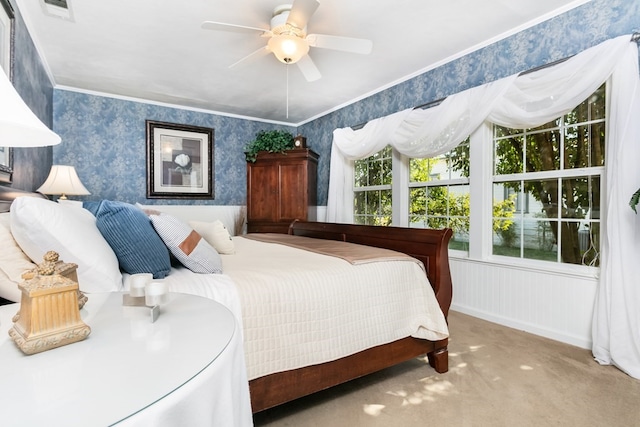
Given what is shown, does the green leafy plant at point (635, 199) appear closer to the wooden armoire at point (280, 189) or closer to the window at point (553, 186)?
the window at point (553, 186)

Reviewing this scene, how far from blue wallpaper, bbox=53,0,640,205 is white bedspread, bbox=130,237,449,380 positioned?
6.92ft

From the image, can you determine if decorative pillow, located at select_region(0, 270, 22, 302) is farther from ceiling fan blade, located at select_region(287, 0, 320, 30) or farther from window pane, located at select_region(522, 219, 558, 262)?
window pane, located at select_region(522, 219, 558, 262)

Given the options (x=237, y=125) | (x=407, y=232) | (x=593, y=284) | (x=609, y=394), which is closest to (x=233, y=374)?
(x=407, y=232)

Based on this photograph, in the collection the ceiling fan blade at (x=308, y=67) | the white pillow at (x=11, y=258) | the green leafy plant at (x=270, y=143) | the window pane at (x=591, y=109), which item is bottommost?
the white pillow at (x=11, y=258)

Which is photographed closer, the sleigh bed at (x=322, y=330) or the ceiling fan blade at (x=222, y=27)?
the sleigh bed at (x=322, y=330)

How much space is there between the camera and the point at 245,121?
17.3 ft

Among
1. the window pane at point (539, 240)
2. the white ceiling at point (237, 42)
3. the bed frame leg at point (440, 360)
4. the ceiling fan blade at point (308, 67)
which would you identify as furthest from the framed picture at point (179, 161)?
the window pane at point (539, 240)

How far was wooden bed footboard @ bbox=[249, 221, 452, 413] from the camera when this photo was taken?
150cm

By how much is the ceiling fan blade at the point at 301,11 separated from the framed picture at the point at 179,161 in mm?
3089

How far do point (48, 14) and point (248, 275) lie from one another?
266 cm

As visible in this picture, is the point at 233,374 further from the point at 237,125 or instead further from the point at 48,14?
the point at 237,125

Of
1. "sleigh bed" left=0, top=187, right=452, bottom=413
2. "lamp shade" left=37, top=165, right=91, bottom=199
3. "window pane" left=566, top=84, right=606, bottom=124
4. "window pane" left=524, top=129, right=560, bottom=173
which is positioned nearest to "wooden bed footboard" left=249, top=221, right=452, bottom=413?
"sleigh bed" left=0, top=187, right=452, bottom=413

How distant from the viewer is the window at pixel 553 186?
2467 millimetres

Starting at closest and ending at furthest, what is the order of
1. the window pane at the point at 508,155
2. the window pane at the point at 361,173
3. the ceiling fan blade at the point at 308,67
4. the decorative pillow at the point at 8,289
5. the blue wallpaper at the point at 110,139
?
the decorative pillow at the point at 8,289
the ceiling fan blade at the point at 308,67
the window pane at the point at 508,155
the blue wallpaper at the point at 110,139
the window pane at the point at 361,173
